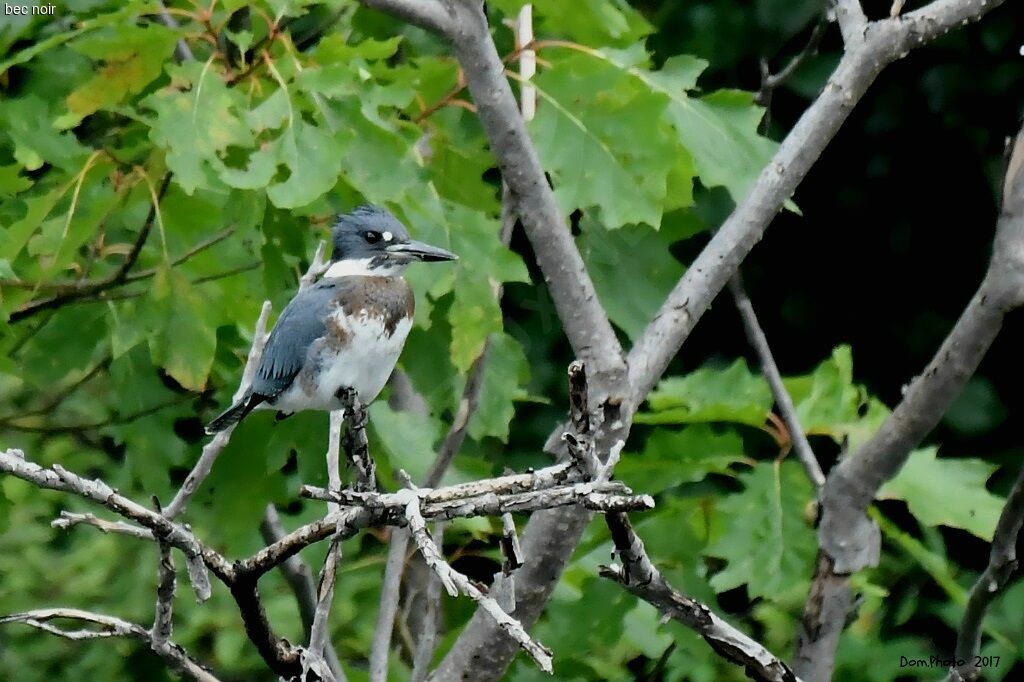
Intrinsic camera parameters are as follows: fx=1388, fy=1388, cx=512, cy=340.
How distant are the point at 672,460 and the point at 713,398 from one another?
0.23 metres

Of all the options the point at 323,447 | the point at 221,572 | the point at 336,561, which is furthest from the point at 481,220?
the point at 221,572

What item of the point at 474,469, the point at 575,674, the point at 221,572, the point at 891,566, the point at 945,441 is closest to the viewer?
the point at 221,572

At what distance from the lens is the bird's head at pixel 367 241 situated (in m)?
2.33

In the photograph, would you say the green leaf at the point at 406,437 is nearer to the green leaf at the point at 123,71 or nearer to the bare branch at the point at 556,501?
the green leaf at the point at 123,71

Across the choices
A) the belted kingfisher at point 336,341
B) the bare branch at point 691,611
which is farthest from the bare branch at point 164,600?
the belted kingfisher at point 336,341

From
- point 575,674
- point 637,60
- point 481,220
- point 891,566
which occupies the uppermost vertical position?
point 637,60

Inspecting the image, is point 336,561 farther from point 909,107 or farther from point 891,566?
point 909,107

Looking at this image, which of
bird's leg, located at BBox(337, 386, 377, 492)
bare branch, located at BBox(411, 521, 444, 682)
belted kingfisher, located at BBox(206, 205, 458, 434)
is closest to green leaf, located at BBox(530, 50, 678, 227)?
belted kingfisher, located at BBox(206, 205, 458, 434)

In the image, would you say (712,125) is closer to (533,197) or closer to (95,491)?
(533,197)

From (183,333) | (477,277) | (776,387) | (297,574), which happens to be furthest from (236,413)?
(776,387)

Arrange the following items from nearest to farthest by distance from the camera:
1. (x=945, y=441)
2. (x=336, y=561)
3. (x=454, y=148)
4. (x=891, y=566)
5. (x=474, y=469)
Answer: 1. (x=336, y=561)
2. (x=454, y=148)
3. (x=474, y=469)
4. (x=891, y=566)
5. (x=945, y=441)

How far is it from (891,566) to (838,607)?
1.46 m

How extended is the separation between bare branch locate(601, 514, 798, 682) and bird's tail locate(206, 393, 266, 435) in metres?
0.74

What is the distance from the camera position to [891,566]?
3.83m
